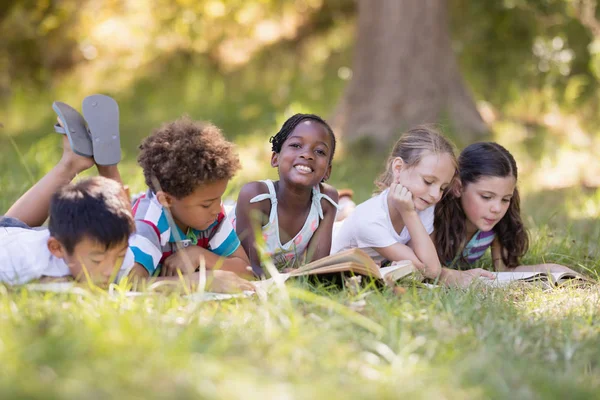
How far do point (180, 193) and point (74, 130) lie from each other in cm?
82

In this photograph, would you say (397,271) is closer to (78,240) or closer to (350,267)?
(350,267)

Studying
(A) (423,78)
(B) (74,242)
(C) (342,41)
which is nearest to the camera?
(B) (74,242)

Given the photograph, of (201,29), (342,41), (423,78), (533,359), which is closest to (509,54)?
(423,78)

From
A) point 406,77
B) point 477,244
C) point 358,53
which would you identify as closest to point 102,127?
point 477,244

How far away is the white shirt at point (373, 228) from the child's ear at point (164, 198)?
1.17 m

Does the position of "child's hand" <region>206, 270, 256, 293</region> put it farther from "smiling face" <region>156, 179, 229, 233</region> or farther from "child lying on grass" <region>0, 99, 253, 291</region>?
"smiling face" <region>156, 179, 229, 233</region>

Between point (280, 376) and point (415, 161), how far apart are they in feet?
7.17

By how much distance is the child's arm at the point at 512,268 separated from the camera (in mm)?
4078

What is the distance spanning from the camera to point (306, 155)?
386cm

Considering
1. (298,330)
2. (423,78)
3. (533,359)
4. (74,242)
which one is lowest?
(533,359)

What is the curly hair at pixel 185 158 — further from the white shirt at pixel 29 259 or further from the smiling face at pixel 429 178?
the smiling face at pixel 429 178

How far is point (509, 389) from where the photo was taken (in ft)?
7.00

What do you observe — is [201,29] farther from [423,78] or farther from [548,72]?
[548,72]

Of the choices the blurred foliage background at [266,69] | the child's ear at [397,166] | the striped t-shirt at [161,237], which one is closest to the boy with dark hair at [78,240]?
the striped t-shirt at [161,237]
